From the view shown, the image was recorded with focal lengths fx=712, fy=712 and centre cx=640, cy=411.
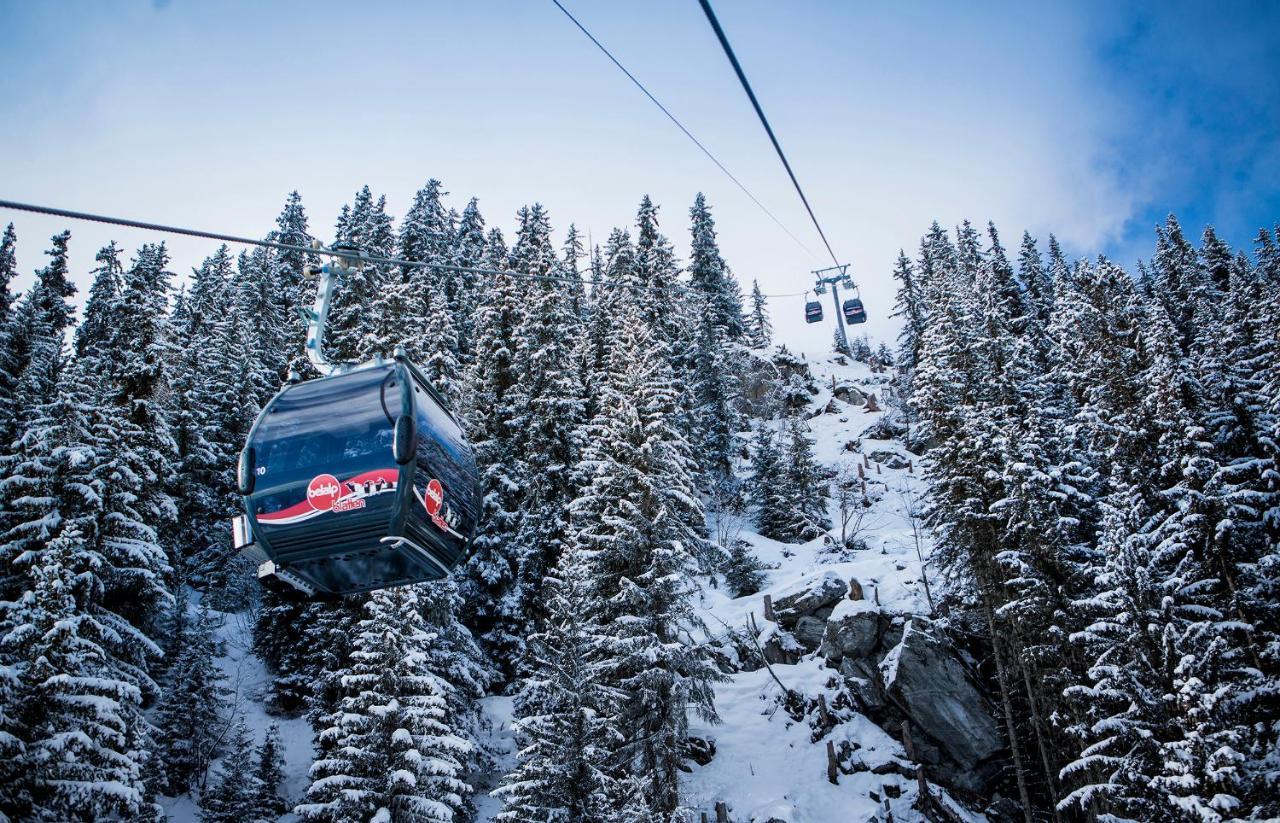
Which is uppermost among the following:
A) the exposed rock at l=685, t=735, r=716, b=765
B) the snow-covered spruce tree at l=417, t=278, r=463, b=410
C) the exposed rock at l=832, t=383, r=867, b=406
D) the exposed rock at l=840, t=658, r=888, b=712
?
the exposed rock at l=832, t=383, r=867, b=406

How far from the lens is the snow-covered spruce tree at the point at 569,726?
16.3m

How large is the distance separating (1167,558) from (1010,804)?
9.89 m

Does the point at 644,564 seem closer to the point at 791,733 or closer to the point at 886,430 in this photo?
the point at 791,733

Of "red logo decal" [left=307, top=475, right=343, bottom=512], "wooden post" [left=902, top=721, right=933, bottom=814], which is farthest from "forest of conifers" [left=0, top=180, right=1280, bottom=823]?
"red logo decal" [left=307, top=475, right=343, bottom=512]

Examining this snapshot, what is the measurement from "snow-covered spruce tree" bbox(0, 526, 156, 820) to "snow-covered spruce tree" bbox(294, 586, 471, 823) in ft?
12.1

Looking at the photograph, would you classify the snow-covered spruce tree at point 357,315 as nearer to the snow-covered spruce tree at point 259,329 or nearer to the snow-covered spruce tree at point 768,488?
the snow-covered spruce tree at point 259,329

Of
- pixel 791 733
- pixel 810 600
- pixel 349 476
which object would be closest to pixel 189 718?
pixel 791 733

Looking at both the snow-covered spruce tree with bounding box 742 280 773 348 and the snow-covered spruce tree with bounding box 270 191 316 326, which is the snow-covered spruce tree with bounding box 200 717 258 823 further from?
the snow-covered spruce tree with bounding box 742 280 773 348

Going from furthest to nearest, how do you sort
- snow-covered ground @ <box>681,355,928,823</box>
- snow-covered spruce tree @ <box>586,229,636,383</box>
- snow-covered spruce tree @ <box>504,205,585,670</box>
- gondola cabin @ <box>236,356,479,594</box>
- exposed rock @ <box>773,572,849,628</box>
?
snow-covered spruce tree @ <box>586,229,636,383</box> → exposed rock @ <box>773,572,849,628</box> → snow-covered spruce tree @ <box>504,205,585,670</box> → snow-covered ground @ <box>681,355,928,823</box> → gondola cabin @ <box>236,356,479,594</box>

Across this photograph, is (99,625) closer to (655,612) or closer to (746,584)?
(655,612)

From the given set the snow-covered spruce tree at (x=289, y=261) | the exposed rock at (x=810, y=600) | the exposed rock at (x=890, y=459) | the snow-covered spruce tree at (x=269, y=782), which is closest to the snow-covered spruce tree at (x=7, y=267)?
the snow-covered spruce tree at (x=289, y=261)

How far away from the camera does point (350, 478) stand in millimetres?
7508

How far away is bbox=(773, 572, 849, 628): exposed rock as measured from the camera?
27750 millimetres

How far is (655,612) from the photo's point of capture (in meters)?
19.2
